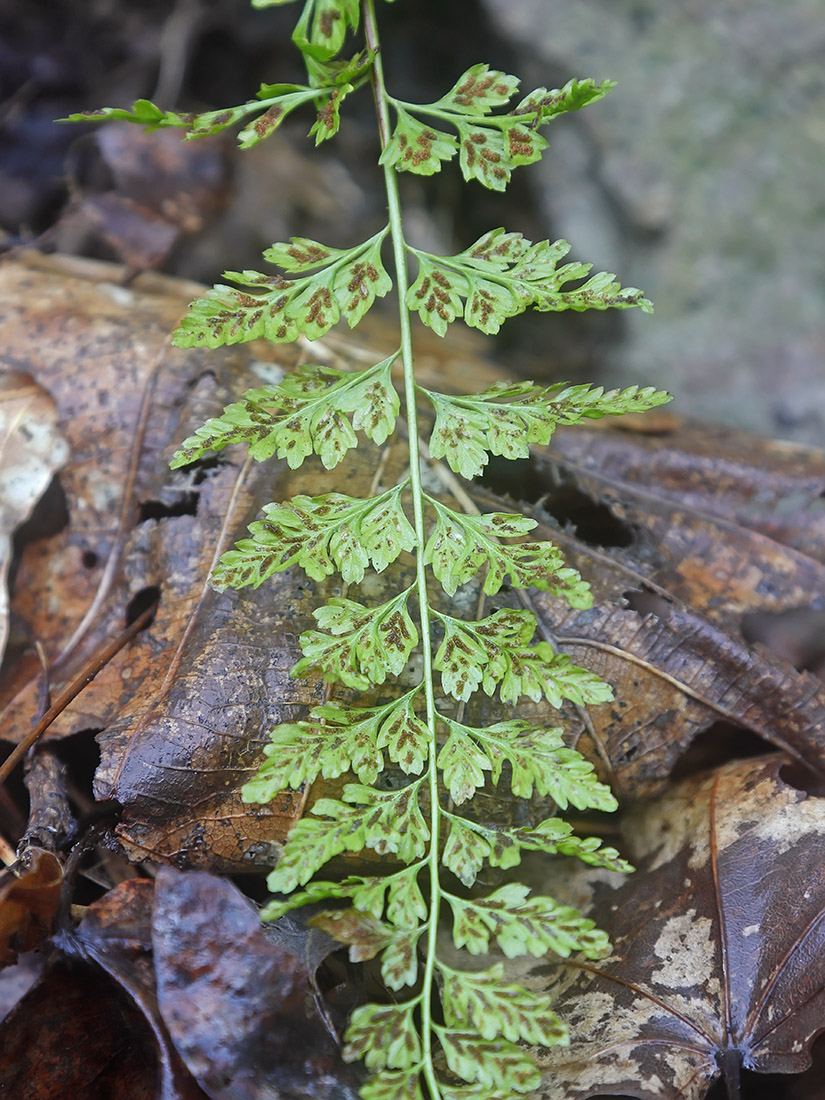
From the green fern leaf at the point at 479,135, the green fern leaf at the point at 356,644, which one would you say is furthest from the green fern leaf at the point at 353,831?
the green fern leaf at the point at 479,135

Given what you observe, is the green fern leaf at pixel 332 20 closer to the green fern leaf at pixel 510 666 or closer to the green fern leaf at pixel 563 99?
the green fern leaf at pixel 563 99

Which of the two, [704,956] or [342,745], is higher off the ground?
[342,745]

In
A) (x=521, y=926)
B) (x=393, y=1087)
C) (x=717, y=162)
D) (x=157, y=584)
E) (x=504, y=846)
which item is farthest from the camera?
(x=717, y=162)

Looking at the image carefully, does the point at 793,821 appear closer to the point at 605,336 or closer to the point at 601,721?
the point at 601,721

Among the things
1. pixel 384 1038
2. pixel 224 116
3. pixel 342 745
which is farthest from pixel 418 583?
pixel 224 116

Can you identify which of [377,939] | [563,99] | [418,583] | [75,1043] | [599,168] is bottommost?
[75,1043]

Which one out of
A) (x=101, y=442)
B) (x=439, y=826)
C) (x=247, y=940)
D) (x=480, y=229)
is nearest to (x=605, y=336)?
(x=480, y=229)

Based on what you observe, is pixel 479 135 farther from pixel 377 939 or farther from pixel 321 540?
pixel 377 939

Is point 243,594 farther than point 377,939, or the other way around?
point 243,594
